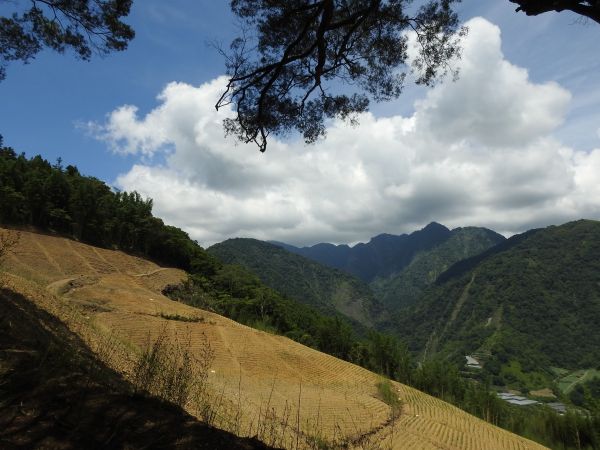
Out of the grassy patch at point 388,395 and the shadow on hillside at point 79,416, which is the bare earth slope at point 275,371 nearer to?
the grassy patch at point 388,395

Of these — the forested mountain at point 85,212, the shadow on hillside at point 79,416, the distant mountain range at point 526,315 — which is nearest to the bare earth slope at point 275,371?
the shadow on hillside at point 79,416

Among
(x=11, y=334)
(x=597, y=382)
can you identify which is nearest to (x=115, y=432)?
(x=11, y=334)

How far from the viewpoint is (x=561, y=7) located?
416 centimetres

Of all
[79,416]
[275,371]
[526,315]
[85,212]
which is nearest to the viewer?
[79,416]

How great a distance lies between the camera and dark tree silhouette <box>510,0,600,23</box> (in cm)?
399

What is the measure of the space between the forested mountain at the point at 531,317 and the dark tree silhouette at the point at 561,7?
126 metres

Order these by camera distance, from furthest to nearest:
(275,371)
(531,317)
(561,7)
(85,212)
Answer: (531,317)
(85,212)
(275,371)
(561,7)

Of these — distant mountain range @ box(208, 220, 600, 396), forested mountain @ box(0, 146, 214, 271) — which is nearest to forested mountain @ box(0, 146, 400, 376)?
forested mountain @ box(0, 146, 214, 271)

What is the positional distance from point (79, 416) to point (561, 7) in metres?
5.38

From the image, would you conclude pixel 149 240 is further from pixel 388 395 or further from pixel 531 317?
pixel 531 317

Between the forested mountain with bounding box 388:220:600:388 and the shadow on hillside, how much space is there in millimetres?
127747

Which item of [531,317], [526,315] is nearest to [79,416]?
[531,317]

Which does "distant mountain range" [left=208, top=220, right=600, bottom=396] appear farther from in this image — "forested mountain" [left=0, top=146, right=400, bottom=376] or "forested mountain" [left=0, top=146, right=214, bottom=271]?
Result: "forested mountain" [left=0, top=146, right=214, bottom=271]

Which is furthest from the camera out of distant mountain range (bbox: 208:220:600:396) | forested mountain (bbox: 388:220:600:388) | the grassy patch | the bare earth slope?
forested mountain (bbox: 388:220:600:388)
